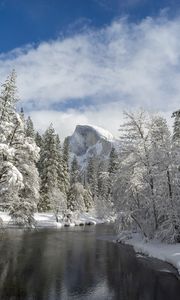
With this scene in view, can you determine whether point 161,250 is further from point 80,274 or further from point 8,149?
point 8,149

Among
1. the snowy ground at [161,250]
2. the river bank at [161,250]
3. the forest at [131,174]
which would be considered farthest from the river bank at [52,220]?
the snowy ground at [161,250]

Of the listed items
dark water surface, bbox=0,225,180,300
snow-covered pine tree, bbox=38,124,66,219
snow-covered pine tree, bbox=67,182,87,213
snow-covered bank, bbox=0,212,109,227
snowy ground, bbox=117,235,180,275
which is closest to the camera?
dark water surface, bbox=0,225,180,300

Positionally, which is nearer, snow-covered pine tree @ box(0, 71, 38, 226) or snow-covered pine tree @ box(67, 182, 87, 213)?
snow-covered pine tree @ box(0, 71, 38, 226)

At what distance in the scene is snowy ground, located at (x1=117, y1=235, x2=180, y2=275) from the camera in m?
27.0

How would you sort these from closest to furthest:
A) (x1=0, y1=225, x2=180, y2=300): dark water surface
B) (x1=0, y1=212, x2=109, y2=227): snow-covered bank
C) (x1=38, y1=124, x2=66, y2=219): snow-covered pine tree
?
(x1=0, y1=225, x2=180, y2=300): dark water surface
(x1=0, y1=212, x2=109, y2=227): snow-covered bank
(x1=38, y1=124, x2=66, y2=219): snow-covered pine tree

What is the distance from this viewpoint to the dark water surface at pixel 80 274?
19.3m

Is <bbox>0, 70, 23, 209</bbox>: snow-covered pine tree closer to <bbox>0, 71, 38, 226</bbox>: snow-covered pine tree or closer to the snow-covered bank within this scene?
<bbox>0, 71, 38, 226</bbox>: snow-covered pine tree

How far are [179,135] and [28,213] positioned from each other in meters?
26.8

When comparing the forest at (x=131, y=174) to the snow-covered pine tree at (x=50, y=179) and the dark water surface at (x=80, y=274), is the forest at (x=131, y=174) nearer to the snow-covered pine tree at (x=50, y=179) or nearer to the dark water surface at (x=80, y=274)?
the dark water surface at (x=80, y=274)

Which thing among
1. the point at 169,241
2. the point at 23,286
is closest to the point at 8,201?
the point at 23,286

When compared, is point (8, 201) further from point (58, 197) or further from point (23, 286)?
point (58, 197)

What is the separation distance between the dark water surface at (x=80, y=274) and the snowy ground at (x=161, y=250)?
80cm

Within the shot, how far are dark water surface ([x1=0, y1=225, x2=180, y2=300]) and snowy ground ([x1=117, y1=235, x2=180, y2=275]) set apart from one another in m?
0.80

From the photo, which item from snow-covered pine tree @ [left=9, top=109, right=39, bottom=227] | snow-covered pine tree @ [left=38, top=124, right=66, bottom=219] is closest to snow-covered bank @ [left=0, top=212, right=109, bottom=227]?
snow-covered pine tree @ [left=38, top=124, right=66, bottom=219]
